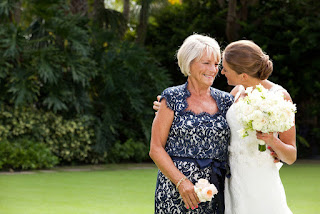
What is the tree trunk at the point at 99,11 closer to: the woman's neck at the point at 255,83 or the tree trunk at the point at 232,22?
the tree trunk at the point at 232,22

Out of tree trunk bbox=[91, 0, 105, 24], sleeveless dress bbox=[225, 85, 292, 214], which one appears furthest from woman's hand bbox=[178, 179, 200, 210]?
tree trunk bbox=[91, 0, 105, 24]

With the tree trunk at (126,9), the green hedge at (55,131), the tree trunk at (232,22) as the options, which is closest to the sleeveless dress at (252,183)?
the green hedge at (55,131)

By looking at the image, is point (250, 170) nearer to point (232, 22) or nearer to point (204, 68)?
point (204, 68)

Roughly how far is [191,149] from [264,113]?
1.69 ft

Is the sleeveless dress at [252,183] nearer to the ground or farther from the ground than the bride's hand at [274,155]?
nearer to the ground

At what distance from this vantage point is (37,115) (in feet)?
40.4

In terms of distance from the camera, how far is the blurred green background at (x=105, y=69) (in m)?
11.9

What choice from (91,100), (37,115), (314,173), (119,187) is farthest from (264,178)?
(91,100)

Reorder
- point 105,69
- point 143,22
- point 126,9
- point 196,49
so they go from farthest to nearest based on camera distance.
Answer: point 126,9
point 143,22
point 105,69
point 196,49

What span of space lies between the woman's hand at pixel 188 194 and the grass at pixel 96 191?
12.8ft

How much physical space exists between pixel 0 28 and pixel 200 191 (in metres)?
9.54

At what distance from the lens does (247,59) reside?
3.62 metres

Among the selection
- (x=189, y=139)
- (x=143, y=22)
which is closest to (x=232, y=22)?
(x=143, y=22)

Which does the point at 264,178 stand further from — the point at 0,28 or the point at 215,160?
the point at 0,28
